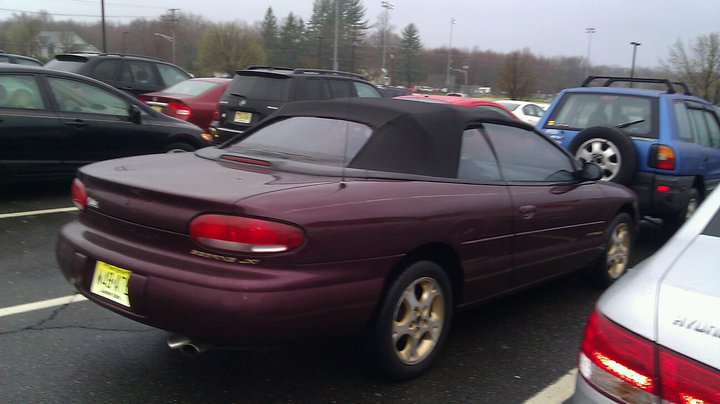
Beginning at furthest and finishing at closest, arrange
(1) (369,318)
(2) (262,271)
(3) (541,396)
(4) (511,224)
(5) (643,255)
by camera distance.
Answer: (5) (643,255) < (4) (511,224) < (3) (541,396) < (1) (369,318) < (2) (262,271)

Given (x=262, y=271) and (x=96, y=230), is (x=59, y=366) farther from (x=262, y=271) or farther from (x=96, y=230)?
(x=262, y=271)

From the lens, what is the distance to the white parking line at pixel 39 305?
390 centimetres

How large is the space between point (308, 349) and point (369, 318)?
0.85m

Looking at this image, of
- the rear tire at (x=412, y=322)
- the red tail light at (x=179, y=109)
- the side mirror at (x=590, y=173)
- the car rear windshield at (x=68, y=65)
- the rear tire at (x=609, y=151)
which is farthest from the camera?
the car rear windshield at (x=68, y=65)

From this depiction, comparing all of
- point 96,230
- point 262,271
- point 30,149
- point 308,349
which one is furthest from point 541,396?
point 30,149

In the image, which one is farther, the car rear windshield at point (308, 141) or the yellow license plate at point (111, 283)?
the car rear windshield at point (308, 141)

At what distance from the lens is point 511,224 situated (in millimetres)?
3697

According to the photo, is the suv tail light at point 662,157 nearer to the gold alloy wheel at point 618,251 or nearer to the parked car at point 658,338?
the gold alloy wheel at point 618,251

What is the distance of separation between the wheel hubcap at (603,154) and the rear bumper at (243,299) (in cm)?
400

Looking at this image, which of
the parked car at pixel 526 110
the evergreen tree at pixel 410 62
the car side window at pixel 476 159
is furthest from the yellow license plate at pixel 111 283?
the evergreen tree at pixel 410 62

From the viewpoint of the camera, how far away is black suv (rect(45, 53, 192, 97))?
1196cm

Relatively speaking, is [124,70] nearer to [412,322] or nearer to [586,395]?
[412,322]

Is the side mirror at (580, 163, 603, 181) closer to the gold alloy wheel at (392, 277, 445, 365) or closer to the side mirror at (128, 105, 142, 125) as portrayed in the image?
the gold alloy wheel at (392, 277, 445, 365)

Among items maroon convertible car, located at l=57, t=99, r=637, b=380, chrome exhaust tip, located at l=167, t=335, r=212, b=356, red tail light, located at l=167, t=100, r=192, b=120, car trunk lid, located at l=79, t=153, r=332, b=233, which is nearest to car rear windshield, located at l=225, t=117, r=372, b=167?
maroon convertible car, located at l=57, t=99, r=637, b=380
